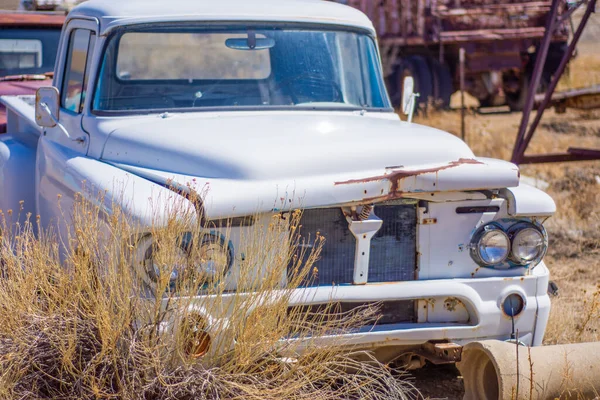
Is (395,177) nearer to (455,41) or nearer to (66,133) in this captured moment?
(66,133)

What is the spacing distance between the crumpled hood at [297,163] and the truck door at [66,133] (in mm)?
274

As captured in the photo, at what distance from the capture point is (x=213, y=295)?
3.38 metres

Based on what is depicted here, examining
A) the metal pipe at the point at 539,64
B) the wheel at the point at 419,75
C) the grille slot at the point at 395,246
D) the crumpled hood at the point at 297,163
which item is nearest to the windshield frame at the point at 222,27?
the crumpled hood at the point at 297,163

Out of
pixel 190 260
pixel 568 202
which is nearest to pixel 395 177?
pixel 190 260

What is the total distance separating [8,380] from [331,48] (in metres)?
2.81

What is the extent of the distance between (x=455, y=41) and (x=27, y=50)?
11.1 meters

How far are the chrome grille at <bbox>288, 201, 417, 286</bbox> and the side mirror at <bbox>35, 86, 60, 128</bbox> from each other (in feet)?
5.83

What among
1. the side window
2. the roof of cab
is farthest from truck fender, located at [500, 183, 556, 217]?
the side window

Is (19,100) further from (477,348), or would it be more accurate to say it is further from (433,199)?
(477,348)

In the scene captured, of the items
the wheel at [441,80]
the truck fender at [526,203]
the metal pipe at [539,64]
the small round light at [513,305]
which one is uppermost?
the truck fender at [526,203]

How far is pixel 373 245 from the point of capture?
3805 mm

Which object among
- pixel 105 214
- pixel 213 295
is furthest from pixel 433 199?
pixel 105 214

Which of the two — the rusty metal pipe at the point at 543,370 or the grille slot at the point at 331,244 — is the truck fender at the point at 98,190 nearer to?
the grille slot at the point at 331,244

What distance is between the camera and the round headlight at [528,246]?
3.90 meters
